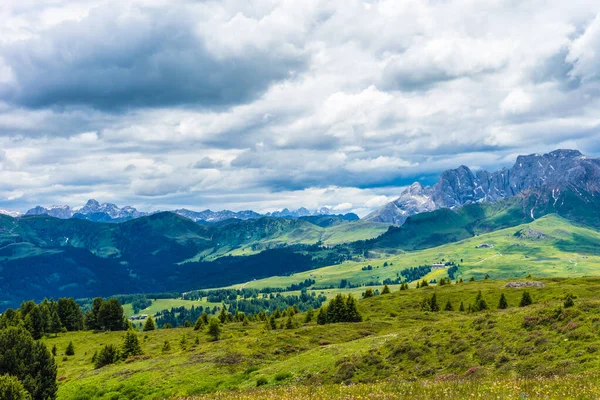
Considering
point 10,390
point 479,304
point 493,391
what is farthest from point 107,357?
point 479,304

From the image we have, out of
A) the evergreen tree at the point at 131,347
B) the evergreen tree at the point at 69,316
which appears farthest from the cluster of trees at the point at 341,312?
the evergreen tree at the point at 69,316

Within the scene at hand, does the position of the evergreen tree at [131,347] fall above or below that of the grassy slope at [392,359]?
below

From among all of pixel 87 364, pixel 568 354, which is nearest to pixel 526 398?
pixel 568 354

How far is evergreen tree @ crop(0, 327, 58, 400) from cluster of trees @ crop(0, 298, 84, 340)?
8431 centimetres

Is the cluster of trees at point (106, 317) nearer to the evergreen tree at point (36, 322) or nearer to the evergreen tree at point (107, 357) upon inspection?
the evergreen tree at point (36, 322)

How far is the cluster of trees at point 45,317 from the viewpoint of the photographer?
12975cm

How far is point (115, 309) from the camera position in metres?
154

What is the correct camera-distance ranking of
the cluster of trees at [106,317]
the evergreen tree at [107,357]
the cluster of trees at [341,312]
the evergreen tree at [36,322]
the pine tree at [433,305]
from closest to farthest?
the evergreen tree at [107,357] < the cluster of trees at [341,312] < the pine tree at [433,305] < the evergreen tree at [36,322] < the cluster of trees at [106,317]

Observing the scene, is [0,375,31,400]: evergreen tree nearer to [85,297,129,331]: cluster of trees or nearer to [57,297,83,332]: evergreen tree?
[85,297,129,331]: cluster of trees

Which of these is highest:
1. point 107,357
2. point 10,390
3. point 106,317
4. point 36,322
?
point 10,390

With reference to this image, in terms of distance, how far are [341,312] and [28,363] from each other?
69.6m

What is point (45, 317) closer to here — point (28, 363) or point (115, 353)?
point (115, 353)

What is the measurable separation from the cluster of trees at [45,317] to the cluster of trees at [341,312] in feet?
289

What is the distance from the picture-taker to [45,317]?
458 ft
